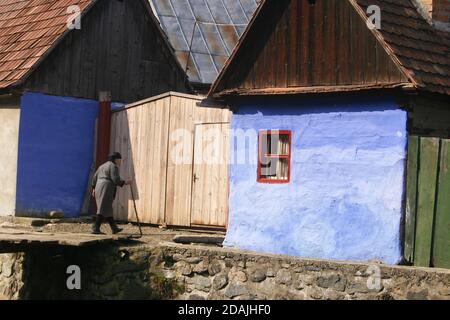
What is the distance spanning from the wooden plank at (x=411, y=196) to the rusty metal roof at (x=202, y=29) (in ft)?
38.6

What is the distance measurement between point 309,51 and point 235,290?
3.85 metres

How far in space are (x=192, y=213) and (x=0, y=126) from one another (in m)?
4.75

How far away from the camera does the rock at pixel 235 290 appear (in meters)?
12.3

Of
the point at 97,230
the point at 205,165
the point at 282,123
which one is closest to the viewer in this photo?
the point at 282,123

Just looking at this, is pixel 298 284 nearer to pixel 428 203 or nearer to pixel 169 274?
pixel 428 203

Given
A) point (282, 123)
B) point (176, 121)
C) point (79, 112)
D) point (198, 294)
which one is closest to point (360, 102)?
point (282, 123)

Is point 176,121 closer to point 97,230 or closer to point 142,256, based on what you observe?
point 97,230

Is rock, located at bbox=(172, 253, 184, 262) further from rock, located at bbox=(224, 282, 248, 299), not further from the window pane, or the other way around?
the window pane

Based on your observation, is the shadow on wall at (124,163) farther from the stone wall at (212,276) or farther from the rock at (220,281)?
the rock at (220,281)

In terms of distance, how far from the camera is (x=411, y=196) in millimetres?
11758

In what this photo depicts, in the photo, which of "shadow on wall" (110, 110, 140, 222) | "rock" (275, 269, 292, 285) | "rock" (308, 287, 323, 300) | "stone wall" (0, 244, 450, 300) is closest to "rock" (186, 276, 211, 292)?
"stone wall" (0, 244, 450, 300)

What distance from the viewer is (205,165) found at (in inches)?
621

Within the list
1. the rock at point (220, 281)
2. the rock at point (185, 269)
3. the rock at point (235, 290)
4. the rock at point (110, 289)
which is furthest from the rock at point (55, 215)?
the rock at point (235, 290)

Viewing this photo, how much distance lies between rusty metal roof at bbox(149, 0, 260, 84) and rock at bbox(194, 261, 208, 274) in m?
10.7
